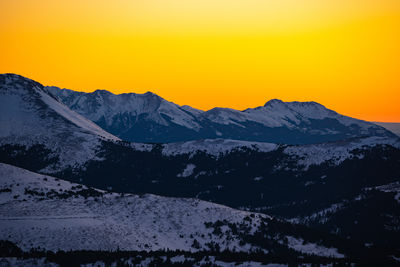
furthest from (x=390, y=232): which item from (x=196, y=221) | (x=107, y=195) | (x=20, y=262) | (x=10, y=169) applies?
(x=20, y=262)

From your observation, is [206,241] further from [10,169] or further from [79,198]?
[10,169]

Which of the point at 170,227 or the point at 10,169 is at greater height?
the point at 10,169

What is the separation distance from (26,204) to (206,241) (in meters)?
40.5

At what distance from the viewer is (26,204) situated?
12188cm

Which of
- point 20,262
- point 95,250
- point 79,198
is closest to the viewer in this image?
point 20,262

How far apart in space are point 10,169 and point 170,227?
53837 mm

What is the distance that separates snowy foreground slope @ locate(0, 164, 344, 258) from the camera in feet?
337

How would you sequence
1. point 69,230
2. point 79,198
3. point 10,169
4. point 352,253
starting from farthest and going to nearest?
point 10,169
point 79,198
point 352,253
point 69,230

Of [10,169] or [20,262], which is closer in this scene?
[20,262]

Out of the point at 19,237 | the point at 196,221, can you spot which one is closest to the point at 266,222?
the point at 196,221

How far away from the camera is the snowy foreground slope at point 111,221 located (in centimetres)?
10275

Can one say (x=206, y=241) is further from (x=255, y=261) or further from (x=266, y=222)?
(x=255, y=261)

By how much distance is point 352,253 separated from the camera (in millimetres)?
115625

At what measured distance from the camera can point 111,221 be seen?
386 ft
